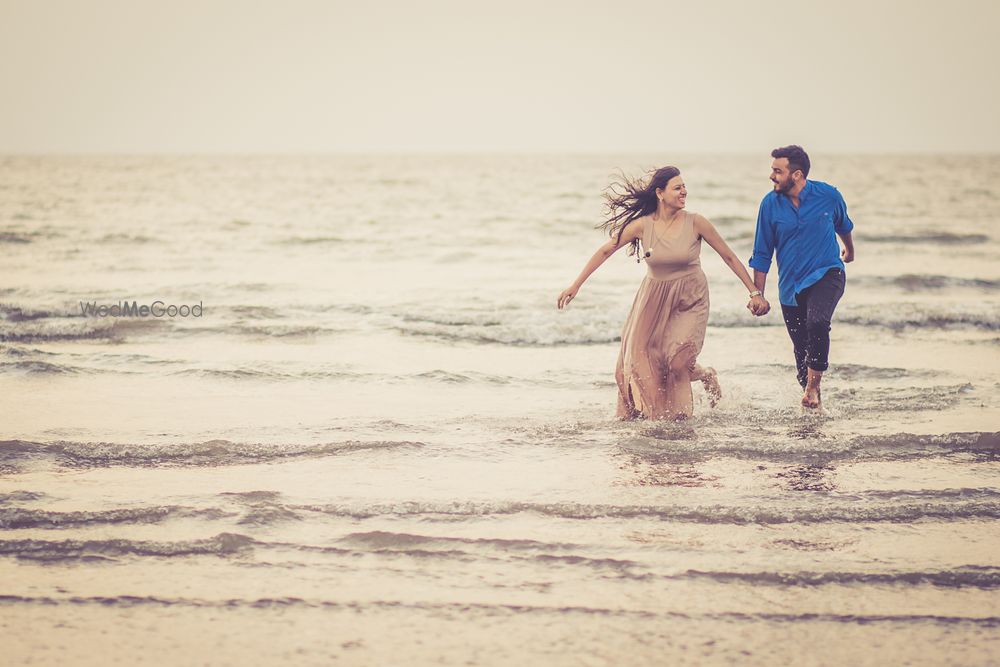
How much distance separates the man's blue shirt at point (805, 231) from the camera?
7004 mm

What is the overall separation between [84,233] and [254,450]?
20420 mm

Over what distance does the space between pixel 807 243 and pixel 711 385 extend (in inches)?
48.5

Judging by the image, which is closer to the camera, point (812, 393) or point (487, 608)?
point (487, 608)

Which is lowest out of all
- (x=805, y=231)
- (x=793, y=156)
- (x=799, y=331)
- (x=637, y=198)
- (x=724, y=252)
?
(x=799, y=331)

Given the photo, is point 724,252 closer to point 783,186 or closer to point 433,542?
point 783,186

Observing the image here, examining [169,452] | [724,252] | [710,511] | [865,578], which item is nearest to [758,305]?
[724,252]

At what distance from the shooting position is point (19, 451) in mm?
5840

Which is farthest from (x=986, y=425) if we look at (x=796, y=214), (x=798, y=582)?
(x=798, y=582)

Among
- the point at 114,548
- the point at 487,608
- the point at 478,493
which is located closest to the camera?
the point at 487,608

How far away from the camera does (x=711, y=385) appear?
7.11m

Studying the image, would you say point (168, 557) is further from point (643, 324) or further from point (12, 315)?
point (12, 315)

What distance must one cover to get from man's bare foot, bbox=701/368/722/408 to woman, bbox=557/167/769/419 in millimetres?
126

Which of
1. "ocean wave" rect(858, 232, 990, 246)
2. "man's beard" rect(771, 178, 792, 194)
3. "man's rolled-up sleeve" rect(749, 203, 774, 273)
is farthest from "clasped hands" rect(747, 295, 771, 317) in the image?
"ocean wave" rect(858, 232, 990, 246)

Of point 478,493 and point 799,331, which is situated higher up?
point 799,331
